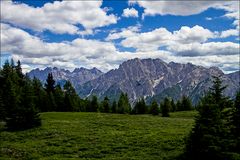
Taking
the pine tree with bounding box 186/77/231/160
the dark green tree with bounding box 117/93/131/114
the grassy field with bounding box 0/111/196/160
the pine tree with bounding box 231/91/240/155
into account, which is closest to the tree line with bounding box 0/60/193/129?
the dark green tree with bounding box 117/93/131/114

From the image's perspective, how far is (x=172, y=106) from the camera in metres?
130

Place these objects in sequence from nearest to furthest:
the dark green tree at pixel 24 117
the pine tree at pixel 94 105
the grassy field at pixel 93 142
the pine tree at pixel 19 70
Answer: the grassy field at pixel 93 142 → the dark green tree at pixel 24 117 → the pine tree at pixel 19 70 → the pine tree at pixel 94 105

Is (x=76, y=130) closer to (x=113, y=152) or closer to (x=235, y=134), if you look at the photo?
(x=113, y=152)

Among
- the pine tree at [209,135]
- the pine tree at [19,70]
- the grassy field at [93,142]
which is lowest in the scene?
the grassy field at [93,142]

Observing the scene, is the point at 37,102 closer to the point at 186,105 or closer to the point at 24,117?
the point at 24,117

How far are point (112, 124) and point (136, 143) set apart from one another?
58.8 ft

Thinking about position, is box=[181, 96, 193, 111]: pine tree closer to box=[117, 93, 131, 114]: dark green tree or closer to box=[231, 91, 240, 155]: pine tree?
box=[117, 93, 131, 114]: dark green tree

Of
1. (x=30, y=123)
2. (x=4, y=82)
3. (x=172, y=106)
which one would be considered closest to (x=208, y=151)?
(x=30, y=123)

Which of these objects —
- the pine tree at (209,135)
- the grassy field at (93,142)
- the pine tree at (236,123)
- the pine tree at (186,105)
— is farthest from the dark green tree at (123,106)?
the pine tree at (209,135)

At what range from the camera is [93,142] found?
47.2 meters

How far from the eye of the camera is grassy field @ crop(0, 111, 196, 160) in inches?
1592

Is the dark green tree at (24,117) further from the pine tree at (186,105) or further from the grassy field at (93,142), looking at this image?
the pine tree at (186,105)

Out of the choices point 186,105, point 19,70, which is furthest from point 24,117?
point 186,105

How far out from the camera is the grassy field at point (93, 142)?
40.4m
